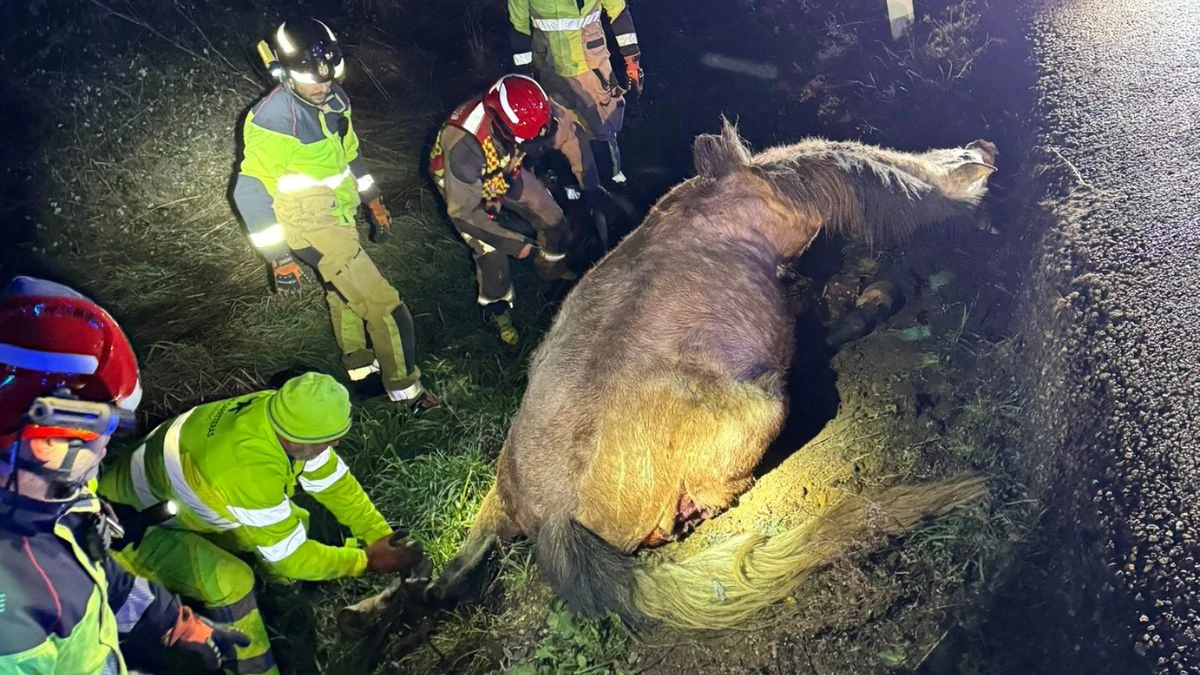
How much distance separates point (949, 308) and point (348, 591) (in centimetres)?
362

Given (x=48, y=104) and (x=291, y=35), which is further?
(x=48, y=104)

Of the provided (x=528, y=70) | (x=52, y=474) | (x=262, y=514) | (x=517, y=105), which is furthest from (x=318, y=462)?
(x=528, y=70)

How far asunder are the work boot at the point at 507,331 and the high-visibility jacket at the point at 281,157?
57.6 inches

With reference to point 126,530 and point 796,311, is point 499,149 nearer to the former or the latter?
point 796,311

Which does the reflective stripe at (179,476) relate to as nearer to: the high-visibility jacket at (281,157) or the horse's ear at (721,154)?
the high-visibility jacket at (281,157)

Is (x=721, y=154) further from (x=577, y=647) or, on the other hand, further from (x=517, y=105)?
(x=577, y=647)

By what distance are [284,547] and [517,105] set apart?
293 cm

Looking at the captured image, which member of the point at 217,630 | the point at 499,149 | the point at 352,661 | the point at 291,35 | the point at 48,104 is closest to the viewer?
A: the point at 217,630

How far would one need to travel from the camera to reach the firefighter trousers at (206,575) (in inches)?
135

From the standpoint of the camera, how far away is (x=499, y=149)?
5.19 metres

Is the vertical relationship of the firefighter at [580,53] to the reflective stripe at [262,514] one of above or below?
above

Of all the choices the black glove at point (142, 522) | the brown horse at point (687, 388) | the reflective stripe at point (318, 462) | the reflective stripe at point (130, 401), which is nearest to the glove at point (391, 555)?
the brown horse at point (687, 388)

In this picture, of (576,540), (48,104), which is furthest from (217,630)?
(48,104)

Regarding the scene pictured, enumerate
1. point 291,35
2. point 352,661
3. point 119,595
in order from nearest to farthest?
point 119,595 → point 352,661 → point 291,35
